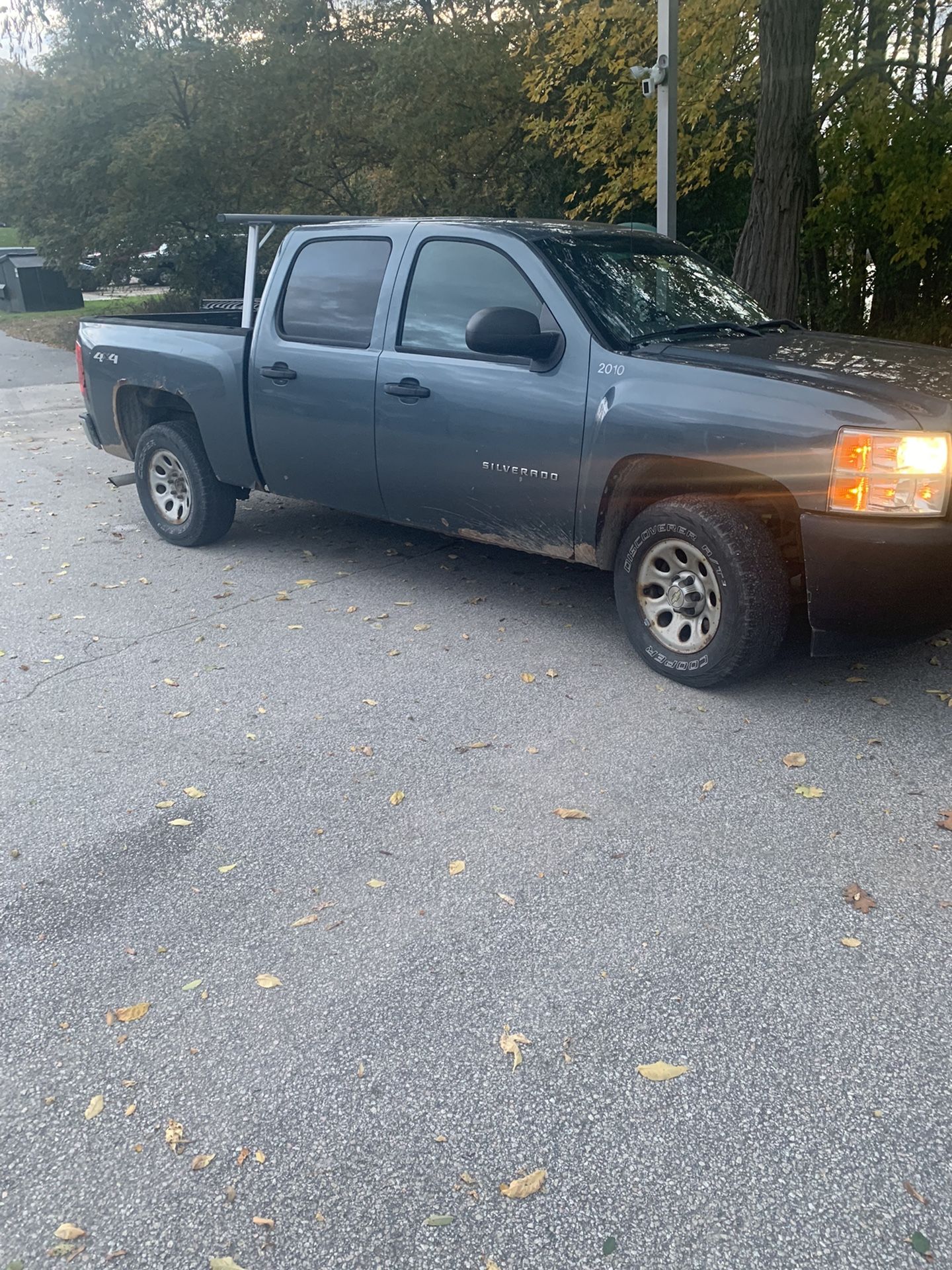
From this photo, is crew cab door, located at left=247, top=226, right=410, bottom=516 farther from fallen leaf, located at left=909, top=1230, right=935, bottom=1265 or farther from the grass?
the grass

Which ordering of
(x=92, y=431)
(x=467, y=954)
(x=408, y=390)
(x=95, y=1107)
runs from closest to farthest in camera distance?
(x=95, y=1107) < (x=467, y=954) < (x=408, y=390) < (x=92, y=431)

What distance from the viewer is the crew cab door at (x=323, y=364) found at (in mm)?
6121

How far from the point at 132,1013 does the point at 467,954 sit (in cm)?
94

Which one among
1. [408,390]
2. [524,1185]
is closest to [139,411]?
[408,390]

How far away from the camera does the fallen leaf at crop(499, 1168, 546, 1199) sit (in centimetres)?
244

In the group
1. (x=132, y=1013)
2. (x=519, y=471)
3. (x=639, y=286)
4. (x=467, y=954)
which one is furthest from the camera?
(x=639, y=286)

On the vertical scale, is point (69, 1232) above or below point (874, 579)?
below

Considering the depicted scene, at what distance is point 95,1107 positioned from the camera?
2738 millimetres

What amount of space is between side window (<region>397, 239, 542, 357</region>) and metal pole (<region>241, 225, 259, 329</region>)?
1.51 metres

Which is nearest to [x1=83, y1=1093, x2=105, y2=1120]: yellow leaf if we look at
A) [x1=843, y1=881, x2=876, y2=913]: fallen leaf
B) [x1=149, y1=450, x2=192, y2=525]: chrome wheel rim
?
[x1=843, y1=881, x2=876, y2=913]: fallen leaf

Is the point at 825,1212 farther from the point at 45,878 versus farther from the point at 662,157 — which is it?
the point at 662,157

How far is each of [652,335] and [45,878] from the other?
3.55m

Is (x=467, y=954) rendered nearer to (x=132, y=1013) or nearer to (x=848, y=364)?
(x=132, y=1013)

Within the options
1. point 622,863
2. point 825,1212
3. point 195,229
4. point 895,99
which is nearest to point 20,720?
point 622,863
